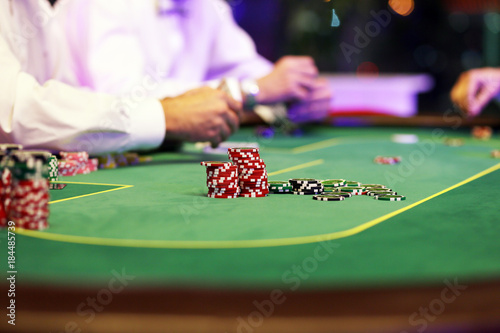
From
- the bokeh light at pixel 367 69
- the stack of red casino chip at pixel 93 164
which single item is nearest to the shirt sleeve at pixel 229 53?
the stack of red casino chip at pixel 93 164

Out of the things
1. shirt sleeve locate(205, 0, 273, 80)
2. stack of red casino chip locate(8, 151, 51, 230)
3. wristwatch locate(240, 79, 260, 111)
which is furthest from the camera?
shirt sleeve locate(205, 0, 273, 80)

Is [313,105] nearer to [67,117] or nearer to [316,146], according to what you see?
[316,146]

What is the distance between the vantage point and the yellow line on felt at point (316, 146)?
160 inches

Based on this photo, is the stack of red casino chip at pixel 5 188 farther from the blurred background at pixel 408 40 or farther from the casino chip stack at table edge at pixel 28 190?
the blurred background at pixel 408 40

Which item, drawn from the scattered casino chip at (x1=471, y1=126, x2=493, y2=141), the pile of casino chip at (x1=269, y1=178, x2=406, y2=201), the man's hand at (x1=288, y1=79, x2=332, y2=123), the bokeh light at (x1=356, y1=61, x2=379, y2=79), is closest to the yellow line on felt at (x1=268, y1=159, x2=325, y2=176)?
the pile of casino chip at (x1=269, y1=178, x2=406, y2=201)

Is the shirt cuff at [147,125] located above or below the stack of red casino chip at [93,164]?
above

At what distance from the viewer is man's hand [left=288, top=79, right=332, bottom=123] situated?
16.9 ft

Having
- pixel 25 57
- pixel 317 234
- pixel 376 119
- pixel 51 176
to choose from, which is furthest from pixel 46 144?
pixel 376 119

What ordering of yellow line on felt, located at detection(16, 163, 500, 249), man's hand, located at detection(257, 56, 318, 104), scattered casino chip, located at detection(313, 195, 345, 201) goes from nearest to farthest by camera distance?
yellow line on felt, located at detection(16, 163, 500, 249), scattered casino chip, located at detection(313, 195, 345, 201), man's hand, located at detection(257, 56, 318, 104)

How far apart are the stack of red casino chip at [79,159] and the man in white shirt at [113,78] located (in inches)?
3.4

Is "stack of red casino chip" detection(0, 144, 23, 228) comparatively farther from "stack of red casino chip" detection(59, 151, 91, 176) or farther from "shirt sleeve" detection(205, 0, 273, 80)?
"shirt sleeve" detection(205, 0, 273, 80)

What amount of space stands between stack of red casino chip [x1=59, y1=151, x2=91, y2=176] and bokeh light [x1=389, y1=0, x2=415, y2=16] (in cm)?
970

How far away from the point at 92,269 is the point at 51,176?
1451mm

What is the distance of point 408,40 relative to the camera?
453 inches
